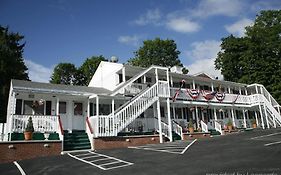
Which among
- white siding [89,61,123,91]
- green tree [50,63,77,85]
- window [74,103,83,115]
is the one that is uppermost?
green tree [50,63,77,85]

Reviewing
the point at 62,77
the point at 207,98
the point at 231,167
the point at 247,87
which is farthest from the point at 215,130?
the point at 62,77

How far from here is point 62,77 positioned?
45.5 metres

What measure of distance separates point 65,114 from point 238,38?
1404 inches

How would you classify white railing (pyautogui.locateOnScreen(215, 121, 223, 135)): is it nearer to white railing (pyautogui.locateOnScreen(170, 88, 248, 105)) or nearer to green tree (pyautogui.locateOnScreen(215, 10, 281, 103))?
white railing (pyautogui.locateOnScreen(170, 88, 248, 105))

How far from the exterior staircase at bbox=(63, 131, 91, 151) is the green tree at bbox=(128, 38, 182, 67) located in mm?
35733

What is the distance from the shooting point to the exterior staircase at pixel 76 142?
49.1 feet

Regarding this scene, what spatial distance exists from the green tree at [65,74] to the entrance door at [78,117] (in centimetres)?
2727

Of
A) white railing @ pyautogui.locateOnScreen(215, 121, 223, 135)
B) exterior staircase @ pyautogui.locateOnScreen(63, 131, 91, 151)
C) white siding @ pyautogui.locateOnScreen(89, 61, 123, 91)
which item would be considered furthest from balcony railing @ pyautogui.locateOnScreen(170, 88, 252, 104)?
exterior staircase @ pyautogui.locateOnScreen(63, 131, 91, 151)

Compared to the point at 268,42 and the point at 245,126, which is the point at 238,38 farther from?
the point at 245,126

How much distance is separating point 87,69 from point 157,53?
15.5 meters

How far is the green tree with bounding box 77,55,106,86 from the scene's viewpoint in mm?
44688

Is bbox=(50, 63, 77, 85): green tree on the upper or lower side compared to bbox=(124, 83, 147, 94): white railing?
upper

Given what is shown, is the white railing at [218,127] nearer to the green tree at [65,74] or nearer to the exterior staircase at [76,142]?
the exterior staircase at [76,142]

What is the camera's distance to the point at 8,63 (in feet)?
94.9
